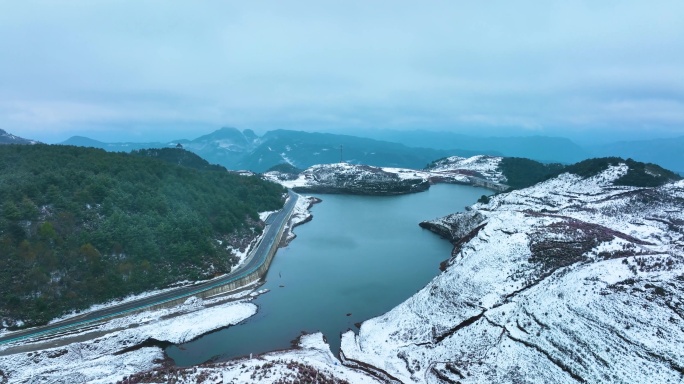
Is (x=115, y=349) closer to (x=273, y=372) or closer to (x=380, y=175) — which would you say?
(x=273, y=372)

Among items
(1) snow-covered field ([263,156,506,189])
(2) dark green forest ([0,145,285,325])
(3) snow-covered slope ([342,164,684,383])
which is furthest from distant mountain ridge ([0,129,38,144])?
(3) snow-covered slope ([342,164,684,383])

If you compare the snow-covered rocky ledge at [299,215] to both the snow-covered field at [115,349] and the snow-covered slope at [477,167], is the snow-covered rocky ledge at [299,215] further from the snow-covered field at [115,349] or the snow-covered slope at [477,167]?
the snow-covered slope at [477,167]

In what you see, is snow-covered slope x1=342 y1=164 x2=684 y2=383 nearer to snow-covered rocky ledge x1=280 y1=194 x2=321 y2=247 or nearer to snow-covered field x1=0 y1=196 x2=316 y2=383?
snow-covered field x1=0 y1=196 x2=316 y2=383

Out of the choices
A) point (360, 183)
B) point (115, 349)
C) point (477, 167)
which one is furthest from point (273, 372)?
point (477, 167)

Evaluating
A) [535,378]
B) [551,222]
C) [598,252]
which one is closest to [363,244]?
[551,222]

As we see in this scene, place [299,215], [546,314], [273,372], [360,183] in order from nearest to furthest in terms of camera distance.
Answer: [273,372], [546,314], [299,215], [360,183]

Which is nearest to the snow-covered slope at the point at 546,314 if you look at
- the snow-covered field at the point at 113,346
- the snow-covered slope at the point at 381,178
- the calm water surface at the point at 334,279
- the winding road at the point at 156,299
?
the calm water surface at the point at 334,279
